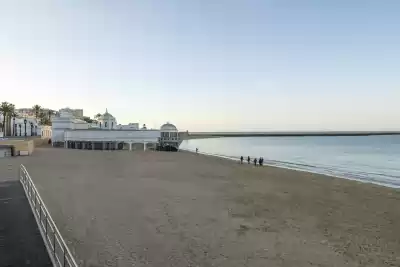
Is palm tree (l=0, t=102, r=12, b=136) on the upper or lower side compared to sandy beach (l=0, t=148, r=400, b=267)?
upper

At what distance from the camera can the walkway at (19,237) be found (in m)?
6.55

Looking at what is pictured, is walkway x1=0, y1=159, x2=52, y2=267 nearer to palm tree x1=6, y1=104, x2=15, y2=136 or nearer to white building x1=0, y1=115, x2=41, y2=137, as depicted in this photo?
palm tree x1=6, y1=104, x2=15, y2=136

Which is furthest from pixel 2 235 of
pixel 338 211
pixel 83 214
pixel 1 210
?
pixel 338 211

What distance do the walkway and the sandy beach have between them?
5.50 feet

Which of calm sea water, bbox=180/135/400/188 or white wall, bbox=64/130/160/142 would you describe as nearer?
calm sea water, bbox=180/135/400/188

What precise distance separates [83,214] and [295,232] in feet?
25.7

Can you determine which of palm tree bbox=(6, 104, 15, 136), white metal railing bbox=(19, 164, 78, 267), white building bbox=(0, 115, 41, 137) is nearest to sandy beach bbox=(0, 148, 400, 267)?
white metal railing bbox=(19, 164, 78, 267)

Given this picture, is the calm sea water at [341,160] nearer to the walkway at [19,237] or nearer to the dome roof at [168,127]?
the dome roof at [168,127]

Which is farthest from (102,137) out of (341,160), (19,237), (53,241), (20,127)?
(53,241)

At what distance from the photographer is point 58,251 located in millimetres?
7148

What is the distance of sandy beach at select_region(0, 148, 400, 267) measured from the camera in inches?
396

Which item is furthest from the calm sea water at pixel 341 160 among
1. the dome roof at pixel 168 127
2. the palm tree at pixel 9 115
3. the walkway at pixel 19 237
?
the palm tree at pixel 9 115

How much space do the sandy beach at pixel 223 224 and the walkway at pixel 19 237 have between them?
66.0 inches

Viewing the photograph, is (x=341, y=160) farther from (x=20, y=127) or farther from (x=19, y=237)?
(x=20, y=127)
